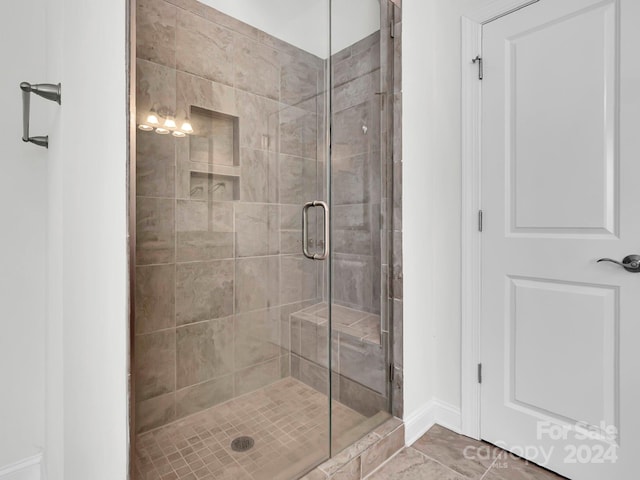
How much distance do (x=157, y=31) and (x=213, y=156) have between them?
54 cm

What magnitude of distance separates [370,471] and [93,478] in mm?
1100

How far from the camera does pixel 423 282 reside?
70.5 inches

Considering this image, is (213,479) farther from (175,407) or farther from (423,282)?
(423,282)

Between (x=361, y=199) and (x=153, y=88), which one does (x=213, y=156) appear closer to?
(x=153, y=88)

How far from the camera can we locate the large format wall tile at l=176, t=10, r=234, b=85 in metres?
1.48

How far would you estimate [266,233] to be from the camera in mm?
1711

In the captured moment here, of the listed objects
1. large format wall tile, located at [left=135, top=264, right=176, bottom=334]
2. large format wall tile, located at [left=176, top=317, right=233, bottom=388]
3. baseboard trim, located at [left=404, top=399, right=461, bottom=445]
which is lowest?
baseboard trim, located at [left=404, top=399, right=461, bottom=445]

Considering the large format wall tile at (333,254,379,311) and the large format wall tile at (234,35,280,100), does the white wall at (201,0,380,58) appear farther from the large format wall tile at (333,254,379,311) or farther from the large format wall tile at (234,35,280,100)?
the large format wall tile at (333,254,379,311)

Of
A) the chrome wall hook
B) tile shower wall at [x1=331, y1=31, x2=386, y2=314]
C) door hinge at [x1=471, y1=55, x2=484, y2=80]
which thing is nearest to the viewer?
the chrome wall hook

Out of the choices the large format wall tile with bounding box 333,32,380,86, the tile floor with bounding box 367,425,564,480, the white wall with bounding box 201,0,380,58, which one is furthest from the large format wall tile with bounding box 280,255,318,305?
the white wall with bounding box 201,0,380,58

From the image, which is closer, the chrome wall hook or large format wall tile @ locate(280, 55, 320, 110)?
the chrome wall hook

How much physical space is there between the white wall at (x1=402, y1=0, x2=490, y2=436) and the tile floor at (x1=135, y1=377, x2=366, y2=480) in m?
0.50

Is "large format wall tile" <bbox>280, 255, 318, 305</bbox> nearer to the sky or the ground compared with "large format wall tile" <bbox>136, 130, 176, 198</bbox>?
nearer to the ground

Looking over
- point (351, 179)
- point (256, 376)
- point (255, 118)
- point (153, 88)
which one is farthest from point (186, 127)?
point (256, 376)
